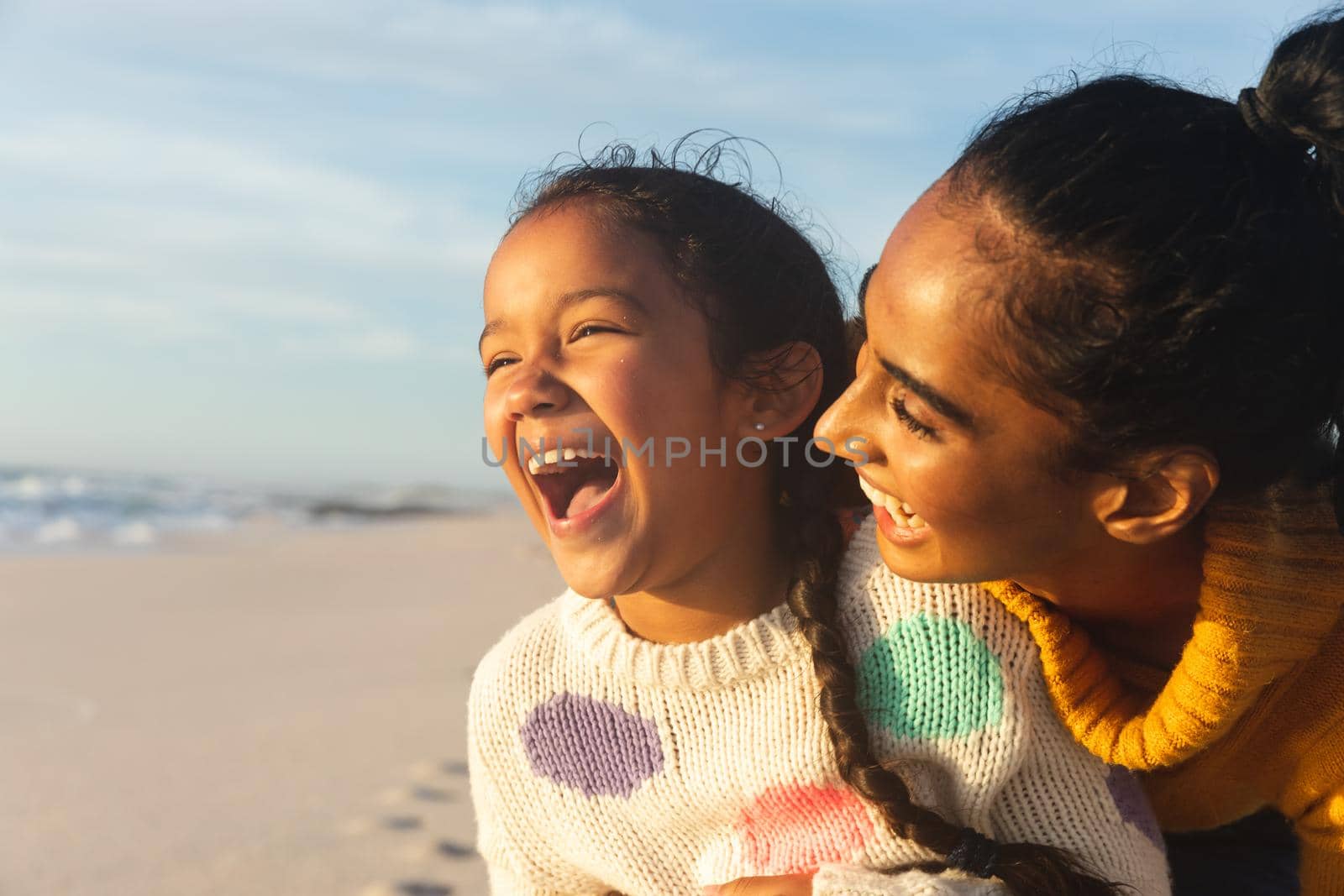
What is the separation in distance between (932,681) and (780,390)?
21.4 inches

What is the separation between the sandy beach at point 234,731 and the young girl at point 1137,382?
6.95ft

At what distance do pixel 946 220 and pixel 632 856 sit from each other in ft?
4.12

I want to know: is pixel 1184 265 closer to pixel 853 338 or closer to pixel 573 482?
pixel 853 338

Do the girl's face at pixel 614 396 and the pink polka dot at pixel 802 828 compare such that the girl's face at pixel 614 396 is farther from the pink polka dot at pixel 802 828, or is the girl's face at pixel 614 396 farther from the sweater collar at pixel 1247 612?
the sweater collar at pixel 1247 612

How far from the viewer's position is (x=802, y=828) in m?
2.02

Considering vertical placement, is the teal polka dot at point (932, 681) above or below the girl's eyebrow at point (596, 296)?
below

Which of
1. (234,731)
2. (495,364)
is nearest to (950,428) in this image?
(495,364)

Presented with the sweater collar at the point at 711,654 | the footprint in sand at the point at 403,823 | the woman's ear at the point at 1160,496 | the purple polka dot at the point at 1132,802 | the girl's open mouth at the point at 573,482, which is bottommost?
the footprint in sand at the point at 403,823

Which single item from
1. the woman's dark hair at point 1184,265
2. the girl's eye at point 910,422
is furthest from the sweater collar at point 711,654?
the woman's dark hair at point 1184,265

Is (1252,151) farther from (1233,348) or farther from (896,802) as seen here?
(896,802)

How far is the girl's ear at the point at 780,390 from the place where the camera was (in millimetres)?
2061

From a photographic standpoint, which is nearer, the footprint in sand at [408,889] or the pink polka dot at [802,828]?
the pink polka dot at [802,828]

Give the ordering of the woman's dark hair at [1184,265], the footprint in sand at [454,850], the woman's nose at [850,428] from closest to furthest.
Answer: the woman's dark hair at [1184,265]
the woman's nose at [850,428]
the footprint in sand at [454,850]

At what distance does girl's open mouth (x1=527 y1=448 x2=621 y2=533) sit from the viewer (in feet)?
6.44
